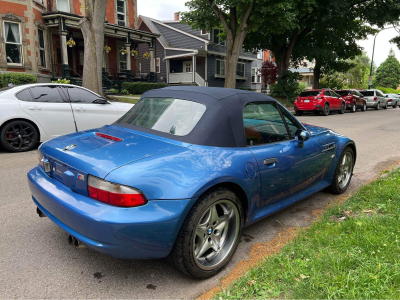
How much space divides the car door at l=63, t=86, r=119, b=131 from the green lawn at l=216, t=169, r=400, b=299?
19.7ft

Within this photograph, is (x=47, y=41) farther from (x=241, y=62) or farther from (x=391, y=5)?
(x=391, y=5)

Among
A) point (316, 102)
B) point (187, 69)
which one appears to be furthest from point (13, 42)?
point (187, 69)

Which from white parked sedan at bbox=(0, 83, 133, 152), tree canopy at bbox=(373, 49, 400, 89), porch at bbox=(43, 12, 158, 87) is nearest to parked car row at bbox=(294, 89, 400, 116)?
porch at bbox=(43, 12, 158, 87)

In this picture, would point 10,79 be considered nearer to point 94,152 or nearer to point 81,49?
point 81,49

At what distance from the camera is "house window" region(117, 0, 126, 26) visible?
24.6m

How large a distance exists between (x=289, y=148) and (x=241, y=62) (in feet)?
107

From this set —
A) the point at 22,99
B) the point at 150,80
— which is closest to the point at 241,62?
the point at 150,80

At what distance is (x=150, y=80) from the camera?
86.7 feet

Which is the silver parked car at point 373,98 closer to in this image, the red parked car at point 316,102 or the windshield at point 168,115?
the red parked car at point 316,102

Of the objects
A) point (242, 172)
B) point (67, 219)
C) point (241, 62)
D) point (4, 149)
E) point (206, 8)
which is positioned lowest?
point (4, 149)

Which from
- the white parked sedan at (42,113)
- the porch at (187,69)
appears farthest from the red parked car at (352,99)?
the white parked sedan at (42,113)

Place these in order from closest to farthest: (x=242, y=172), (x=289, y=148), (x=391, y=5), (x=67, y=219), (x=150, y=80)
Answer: (x=67, y=219), (x=242, y=172), (x=289, y=148), (x=391, y=5), (x=150, y=80)

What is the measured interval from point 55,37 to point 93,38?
10649mm

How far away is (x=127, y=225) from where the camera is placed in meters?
2.15
